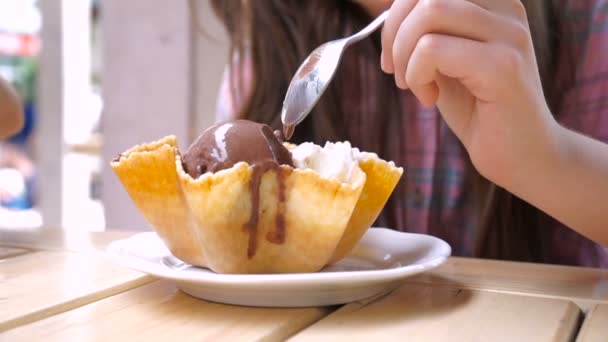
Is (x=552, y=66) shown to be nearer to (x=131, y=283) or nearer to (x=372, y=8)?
(x=372, y=8)

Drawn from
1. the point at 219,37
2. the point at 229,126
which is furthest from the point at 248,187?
the point at 219,37

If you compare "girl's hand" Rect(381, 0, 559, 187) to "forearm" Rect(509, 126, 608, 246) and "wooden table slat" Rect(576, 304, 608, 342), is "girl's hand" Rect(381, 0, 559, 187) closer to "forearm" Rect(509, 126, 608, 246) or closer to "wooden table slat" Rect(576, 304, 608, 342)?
"forearm" Rect(509, 126, 608, 246)

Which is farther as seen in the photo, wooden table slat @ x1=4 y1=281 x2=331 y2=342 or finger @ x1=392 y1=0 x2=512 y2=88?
finger @ x1=392 y1=0 x2=512 y2=88

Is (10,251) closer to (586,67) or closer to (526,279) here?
(526,279)

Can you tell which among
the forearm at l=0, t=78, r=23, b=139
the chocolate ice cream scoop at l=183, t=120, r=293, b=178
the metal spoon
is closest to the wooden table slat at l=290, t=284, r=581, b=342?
the chocolate ice cream scoop at l=183, t=120, r=293, b=178

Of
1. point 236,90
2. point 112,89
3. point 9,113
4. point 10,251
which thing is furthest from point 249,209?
point 112,89

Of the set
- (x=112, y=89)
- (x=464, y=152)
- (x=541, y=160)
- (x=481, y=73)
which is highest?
(x=481, y=73)

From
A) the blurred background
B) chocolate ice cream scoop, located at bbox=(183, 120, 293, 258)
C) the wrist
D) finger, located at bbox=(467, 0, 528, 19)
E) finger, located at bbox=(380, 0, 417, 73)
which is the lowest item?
the blurred background
